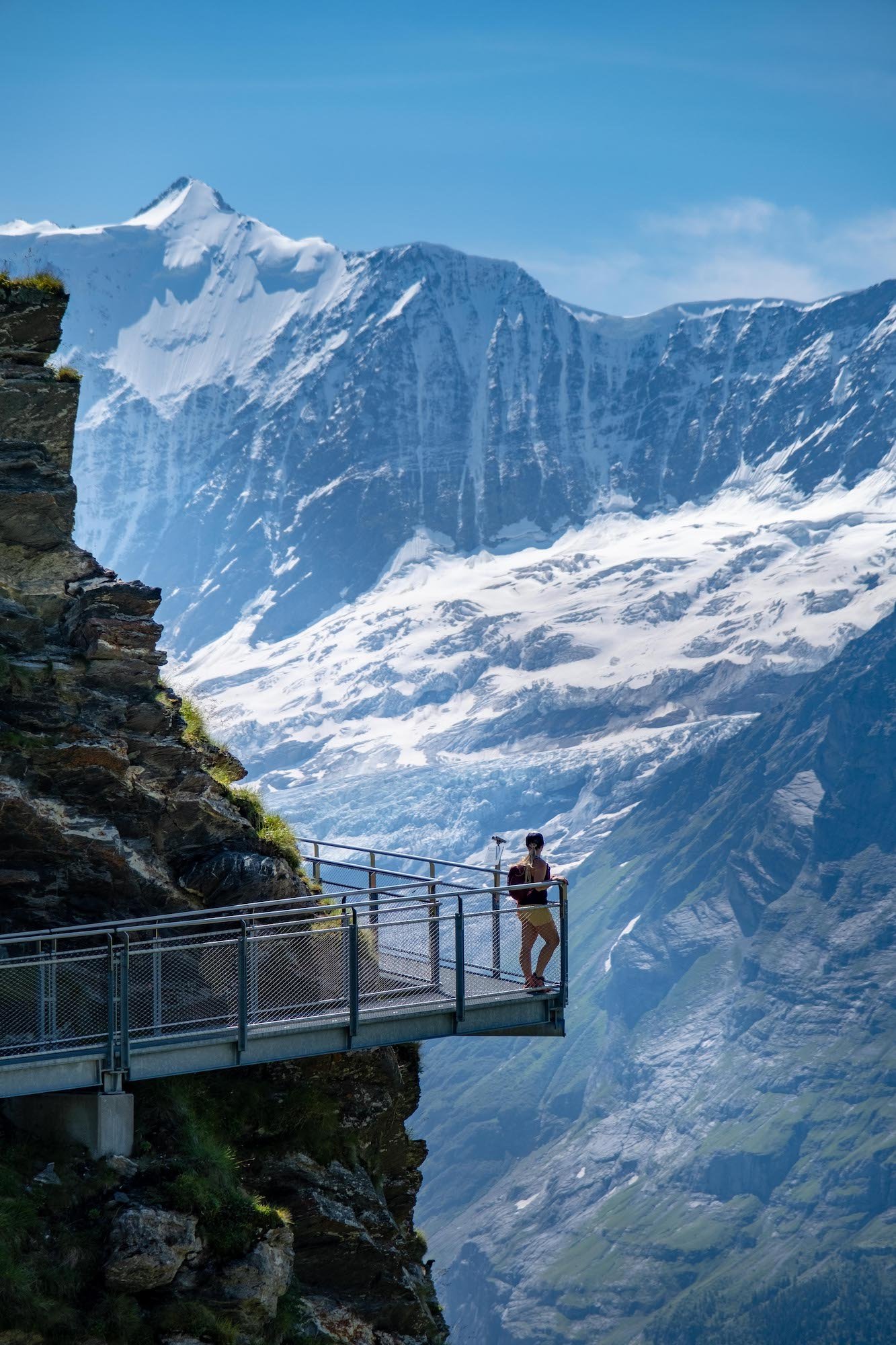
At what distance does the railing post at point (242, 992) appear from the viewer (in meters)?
22.2

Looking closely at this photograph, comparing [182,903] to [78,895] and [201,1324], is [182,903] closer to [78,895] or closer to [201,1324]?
[78,895]

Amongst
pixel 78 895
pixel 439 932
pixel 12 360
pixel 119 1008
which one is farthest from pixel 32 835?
pixel 12 360

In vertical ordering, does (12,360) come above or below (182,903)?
above

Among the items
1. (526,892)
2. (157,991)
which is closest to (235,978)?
(157,991)

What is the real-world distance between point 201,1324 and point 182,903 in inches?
265

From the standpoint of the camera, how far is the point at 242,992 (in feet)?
72.9

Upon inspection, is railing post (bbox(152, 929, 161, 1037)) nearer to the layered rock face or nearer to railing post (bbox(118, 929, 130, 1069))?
railing post (bbox(118, 929, 130, 1069))

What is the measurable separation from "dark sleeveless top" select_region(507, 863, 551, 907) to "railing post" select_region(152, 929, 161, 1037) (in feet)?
19.9

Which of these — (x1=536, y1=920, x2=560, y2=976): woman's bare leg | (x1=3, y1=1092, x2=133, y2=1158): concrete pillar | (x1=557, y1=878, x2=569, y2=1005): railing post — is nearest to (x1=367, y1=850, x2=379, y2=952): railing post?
(x1=536, y1=920, x2=560, y2=976): woman's bare leg

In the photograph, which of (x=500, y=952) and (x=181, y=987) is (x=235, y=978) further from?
(x=500, y=952)

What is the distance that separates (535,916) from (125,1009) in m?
6.89

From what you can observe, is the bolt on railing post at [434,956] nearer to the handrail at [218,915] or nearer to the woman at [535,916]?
the handrail at [218,915]

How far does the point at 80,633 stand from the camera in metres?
26.3

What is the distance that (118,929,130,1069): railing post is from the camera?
70.1 feet
